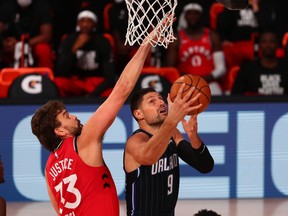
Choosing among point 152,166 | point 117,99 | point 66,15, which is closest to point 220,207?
point 152,166

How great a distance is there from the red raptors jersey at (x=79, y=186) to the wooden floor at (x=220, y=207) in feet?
10.1

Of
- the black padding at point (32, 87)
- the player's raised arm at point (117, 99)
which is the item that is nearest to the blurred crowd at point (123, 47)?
the black padding at point (32, 87)

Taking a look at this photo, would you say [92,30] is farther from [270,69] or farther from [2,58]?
[270,69]

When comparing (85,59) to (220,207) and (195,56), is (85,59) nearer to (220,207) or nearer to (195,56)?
(195,56)

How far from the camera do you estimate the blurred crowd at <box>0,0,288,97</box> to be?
10.2 meters

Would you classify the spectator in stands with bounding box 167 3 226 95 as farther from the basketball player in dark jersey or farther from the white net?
the basketball player in dark jersey

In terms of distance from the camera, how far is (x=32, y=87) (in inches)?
386

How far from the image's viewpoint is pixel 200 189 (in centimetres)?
918

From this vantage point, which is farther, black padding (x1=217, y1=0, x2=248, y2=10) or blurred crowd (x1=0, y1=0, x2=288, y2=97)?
blurred crowd (x1=0, y1=0, x2=288, y2=97)

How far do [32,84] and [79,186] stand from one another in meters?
4.48

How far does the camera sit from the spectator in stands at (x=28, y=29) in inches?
443

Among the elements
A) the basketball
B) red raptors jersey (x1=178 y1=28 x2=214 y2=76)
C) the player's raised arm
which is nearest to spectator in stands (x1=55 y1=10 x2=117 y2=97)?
red raptors jersey (x1=178 y1=28 x2=214 y2=76)

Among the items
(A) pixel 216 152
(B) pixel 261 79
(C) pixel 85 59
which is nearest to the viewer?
(A) pixel 216 152

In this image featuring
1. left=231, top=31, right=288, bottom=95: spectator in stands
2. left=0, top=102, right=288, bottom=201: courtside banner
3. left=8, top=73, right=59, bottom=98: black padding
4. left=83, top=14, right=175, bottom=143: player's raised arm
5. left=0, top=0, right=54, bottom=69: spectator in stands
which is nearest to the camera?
left=83, top=14, right=175, bottom=143: player's raised arm
